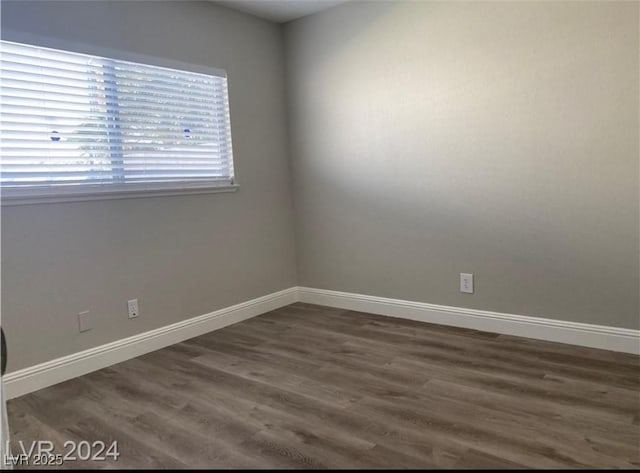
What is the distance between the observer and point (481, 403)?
2217 millimetres

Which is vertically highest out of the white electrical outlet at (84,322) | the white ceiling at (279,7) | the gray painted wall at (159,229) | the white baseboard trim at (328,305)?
the white ceiling at (279,7)

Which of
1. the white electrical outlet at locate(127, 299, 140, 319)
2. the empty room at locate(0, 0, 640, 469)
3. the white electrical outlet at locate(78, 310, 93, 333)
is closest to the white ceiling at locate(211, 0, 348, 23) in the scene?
the empty room at locate(0, 0, 640, 469)

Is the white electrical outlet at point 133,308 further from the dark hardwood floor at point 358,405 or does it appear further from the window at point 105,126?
the window at point 105,126

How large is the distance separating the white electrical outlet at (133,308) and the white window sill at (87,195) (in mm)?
651

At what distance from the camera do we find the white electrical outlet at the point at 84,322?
2.80 m

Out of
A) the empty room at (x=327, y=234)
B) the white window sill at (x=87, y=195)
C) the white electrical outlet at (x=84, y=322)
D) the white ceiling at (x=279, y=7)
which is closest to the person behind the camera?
the empty room at (x=327, y=234)

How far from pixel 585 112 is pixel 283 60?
2.33 metres

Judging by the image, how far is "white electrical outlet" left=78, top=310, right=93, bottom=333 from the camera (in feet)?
9.20

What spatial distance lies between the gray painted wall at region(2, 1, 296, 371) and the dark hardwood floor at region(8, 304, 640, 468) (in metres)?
0.36

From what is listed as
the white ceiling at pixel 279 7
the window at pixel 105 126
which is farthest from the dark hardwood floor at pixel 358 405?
the white ceiling at pixel 279 7

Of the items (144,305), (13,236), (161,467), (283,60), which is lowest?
(161,467)

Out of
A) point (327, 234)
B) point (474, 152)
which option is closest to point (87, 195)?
point (327, 234)

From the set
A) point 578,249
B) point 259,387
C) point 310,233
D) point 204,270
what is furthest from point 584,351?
point 204,270

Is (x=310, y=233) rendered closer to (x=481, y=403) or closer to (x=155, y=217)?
(x=155, y=217)
